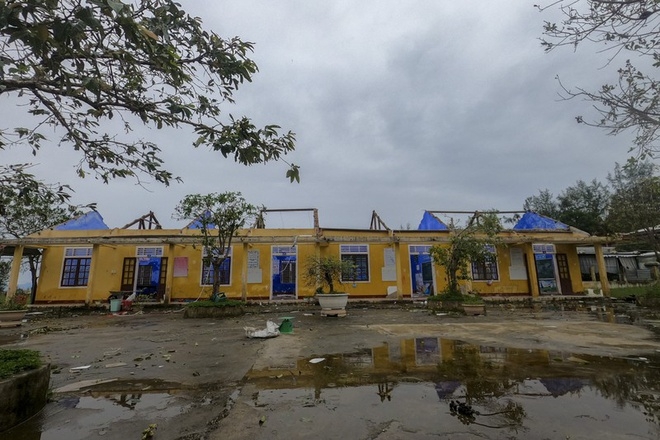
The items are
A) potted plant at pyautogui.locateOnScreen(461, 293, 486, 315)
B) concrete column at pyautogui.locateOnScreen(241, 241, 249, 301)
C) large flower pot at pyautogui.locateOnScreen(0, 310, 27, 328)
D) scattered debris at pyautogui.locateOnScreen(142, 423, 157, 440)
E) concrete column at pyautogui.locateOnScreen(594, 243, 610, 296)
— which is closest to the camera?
scattered debris at pyautogui.locateOnScreen(142, 423, 157, 440)

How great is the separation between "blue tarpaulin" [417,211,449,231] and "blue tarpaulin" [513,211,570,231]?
4580 mm

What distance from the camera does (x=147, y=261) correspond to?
1634 cm

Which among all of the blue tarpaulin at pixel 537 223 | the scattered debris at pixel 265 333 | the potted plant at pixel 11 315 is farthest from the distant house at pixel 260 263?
the scattered debris at pixel 265 333

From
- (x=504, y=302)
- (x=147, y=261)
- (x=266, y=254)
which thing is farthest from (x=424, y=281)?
(x=147, y=261)

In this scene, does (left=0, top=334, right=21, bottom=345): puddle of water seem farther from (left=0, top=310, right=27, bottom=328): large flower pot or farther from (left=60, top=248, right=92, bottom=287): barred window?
(left=60, top=248, right=92, bottom=287): barred window

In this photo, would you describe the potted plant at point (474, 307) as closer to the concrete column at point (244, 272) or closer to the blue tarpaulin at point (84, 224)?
the concrete column at point (244, 272)

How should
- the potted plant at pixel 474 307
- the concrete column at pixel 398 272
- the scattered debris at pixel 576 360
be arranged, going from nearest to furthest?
the scattered debris at pixel 576 360
the potted plant at pixel 474 307
the concrete column at pixel 398 272

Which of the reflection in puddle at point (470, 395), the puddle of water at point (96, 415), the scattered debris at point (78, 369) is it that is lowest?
the puddle of water at point (96, 415)

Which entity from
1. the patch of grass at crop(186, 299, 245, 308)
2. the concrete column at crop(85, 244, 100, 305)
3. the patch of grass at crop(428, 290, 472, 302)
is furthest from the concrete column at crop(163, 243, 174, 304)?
the patch of grass at crop(428, 290, 472, 302)

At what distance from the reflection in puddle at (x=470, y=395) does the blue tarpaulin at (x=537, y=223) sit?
16048 millimetres

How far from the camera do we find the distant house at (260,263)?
15383mm

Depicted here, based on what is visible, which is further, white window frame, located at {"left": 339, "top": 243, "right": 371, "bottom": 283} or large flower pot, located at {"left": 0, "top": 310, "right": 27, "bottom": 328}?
white window frame, located at {"left": 339, "top": 243, "right": 371, "bottom": 283}

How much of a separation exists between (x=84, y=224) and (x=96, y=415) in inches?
660

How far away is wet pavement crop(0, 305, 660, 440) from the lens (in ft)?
8.63
